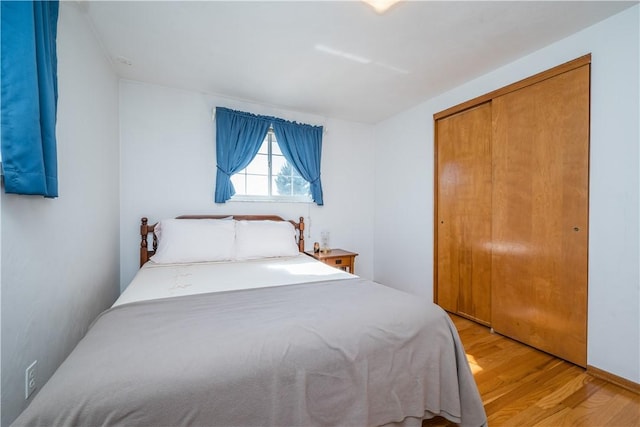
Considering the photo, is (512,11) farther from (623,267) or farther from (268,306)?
(268,306)

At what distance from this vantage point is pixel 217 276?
6.35 ft

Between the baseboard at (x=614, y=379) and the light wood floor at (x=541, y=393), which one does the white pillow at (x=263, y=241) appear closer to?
the light wood floor at (x=541, y=393)

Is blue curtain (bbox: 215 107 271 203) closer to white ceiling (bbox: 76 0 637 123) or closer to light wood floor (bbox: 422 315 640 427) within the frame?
white ceiling (bbox: 76 0 637 123)

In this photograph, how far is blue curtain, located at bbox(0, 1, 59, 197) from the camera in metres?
0.97

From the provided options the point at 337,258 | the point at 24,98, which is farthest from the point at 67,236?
the point at 337,258

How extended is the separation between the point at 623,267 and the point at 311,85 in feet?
9.28

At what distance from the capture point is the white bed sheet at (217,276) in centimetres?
159

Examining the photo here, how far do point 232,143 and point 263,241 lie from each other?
1185 millimetres

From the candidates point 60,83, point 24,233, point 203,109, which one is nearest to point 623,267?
point 24,233

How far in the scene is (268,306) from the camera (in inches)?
52.3

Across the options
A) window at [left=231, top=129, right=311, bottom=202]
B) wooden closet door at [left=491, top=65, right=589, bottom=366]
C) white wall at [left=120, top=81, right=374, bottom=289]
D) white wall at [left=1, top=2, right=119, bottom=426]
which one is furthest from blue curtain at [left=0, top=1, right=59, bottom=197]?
wooden closet door at [left=491, top=65, right=589, bottom=366]

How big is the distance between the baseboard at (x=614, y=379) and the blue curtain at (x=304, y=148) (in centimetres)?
277

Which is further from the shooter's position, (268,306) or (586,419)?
(586,419)

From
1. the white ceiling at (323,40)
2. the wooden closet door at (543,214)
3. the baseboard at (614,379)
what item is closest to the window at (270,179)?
the white ceiling at (323,40)
